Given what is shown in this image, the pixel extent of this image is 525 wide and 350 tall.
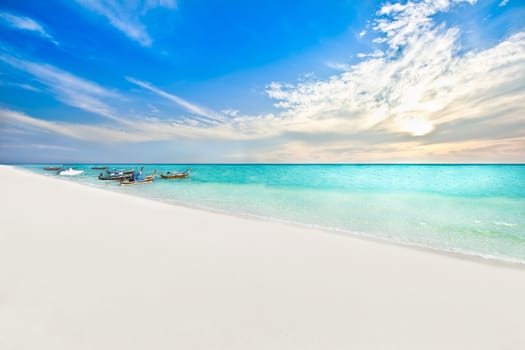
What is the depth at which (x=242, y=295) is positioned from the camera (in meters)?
2.89

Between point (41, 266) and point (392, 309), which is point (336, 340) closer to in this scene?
point (392, 309)

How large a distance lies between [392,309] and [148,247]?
4.48 metres

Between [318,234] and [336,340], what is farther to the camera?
[318,234]

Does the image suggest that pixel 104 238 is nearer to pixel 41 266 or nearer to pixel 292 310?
pixel 41 266

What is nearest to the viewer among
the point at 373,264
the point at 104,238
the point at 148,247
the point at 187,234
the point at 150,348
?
the point at 150,348

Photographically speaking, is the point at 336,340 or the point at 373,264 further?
the point at 373,264

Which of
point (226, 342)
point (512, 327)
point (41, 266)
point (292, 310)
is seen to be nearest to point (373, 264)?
point (512, 327)

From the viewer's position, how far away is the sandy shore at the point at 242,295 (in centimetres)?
217

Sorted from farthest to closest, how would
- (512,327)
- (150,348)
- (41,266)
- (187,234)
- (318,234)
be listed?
(318,234), (187,234), (41,266), (512,327), (150,348)

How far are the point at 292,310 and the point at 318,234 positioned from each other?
3.51 metres

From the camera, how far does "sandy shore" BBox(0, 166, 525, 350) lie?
2.17m

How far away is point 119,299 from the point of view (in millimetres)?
2664

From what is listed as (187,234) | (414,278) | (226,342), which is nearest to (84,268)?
(187,234)

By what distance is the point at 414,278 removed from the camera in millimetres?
3537
